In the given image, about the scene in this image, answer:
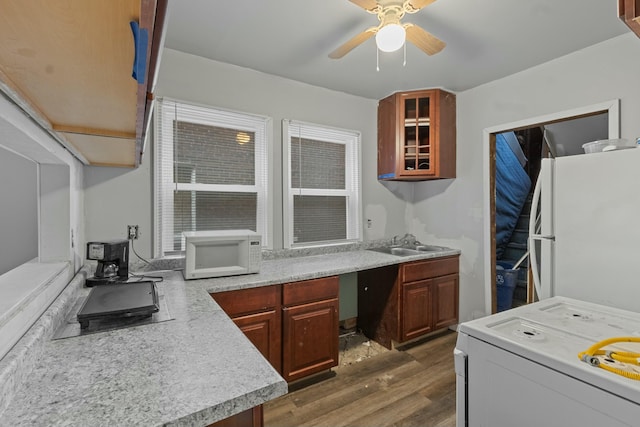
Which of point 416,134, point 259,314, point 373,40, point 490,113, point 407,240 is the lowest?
point 259,314

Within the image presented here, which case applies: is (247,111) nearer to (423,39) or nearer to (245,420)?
(423,39)

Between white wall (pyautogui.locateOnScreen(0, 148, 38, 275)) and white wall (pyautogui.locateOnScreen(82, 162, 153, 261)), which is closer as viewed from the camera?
Result: white wall (pyautogui.locateOnScreen(0, 148, 38, 275))

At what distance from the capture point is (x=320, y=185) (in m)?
3.03

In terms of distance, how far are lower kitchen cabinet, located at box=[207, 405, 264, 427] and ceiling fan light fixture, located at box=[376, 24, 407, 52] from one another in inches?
70.5

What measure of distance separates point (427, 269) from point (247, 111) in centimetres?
222

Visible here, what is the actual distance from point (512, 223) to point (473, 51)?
9.14ft

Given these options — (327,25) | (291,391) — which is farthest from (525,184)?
(291,391)

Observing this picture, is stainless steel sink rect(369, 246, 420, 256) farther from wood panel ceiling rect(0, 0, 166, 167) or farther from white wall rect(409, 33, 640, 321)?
wood panel ceiling rect(0, 0, 166, 167)

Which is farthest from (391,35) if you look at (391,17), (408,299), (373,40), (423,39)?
(408,299)

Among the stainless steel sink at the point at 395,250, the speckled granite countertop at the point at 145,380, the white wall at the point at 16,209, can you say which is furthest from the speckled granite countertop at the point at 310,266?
the white wall at the point at 16,209

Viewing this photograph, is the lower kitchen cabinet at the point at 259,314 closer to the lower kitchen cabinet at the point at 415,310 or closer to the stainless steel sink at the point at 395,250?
the lower kitchen cabinet at the point at 415,310

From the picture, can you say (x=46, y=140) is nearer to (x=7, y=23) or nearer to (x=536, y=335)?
(x=7, y=23)

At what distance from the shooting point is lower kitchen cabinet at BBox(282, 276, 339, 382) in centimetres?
210

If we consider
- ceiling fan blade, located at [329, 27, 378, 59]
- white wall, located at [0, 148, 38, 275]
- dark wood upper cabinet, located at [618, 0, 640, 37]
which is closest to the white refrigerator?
dark wood upper cabinet, located at [618, 0, 640, 37]
